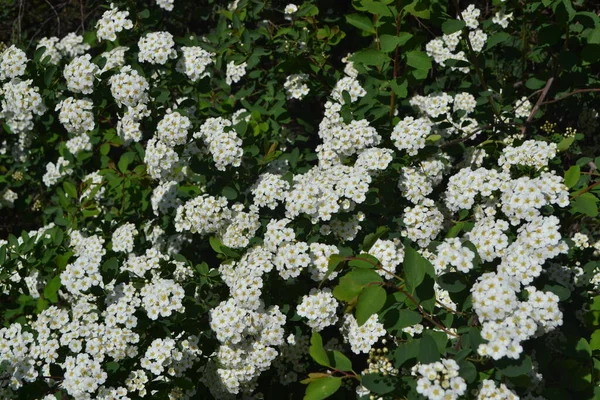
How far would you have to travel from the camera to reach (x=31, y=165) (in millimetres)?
5148

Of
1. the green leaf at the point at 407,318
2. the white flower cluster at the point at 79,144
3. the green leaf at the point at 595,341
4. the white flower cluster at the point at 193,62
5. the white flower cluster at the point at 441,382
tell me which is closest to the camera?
the white flower cluster at the point at 441,382

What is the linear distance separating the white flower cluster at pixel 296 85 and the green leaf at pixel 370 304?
186 centimetres

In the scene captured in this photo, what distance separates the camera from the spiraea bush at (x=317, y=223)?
265 centimetres

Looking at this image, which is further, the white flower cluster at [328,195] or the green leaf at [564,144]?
the green leaf at [564,144]

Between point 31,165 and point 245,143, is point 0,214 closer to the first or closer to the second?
point 31,165

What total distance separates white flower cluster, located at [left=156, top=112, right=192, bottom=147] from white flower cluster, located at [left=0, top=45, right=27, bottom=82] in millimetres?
905

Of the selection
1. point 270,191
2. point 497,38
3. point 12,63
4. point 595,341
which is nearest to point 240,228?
point 270,191

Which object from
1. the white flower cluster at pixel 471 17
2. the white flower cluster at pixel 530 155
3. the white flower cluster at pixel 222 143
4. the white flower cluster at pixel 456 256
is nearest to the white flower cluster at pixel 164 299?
the white flower cluster at pixel 222 143

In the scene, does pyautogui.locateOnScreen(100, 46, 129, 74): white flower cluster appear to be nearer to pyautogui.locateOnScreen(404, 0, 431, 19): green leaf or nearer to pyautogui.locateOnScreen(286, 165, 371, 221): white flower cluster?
pyautogui.locateOnScreen(286, 165, 371, 221): white flower cluster

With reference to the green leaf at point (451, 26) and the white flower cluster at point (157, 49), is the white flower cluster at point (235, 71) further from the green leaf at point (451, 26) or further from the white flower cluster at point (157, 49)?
the green leaf at point (451, 26)

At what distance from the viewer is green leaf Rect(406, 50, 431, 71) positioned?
3.44 meters

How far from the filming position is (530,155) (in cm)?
314

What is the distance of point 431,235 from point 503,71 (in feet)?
5.56

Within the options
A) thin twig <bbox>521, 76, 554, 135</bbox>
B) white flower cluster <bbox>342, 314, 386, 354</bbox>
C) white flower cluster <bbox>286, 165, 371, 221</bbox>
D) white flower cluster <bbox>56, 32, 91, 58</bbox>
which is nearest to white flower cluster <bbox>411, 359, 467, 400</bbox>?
white flower cluster <bbox>342, 314, 386, 354</bbox>
